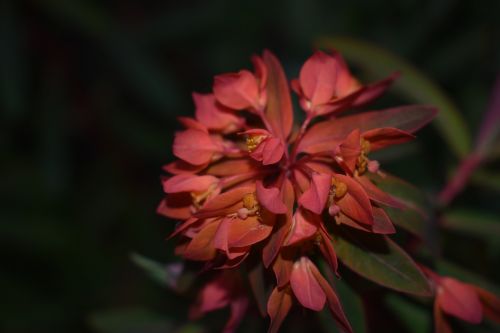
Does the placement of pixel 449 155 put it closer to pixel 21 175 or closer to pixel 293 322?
pixel 293 322

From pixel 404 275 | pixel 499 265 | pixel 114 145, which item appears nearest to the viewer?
pixel 404 275

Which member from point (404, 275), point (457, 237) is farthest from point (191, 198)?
point (457, 237)

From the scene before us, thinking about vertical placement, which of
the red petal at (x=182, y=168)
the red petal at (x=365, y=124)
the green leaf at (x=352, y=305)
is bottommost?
the green leaf at (x=352, y=305)

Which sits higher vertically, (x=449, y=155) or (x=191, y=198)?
(x=191, y=198)

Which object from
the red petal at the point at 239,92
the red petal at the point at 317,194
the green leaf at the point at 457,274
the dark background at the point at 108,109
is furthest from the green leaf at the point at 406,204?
the dark background at the point at 108,109

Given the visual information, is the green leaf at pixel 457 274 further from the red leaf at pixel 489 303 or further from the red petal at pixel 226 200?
the red petal at pixel 226 200

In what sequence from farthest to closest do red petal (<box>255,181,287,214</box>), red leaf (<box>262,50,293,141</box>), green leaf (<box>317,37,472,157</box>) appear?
1. green leaf (<box>317,37,472,157</box>)
2. red leaf (<box>262,50,293,141</box>)
3. red petal (<box>255,181,287,214</box>)

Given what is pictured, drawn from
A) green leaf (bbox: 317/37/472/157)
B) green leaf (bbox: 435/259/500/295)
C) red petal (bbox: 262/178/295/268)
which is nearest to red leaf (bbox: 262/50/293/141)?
red petal (bbox: 262/178/295/268)

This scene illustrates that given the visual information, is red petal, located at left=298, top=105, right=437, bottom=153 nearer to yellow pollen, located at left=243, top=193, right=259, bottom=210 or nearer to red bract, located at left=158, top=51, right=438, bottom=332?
red bract, located at left=158, top=51, right=438, bottom=332
